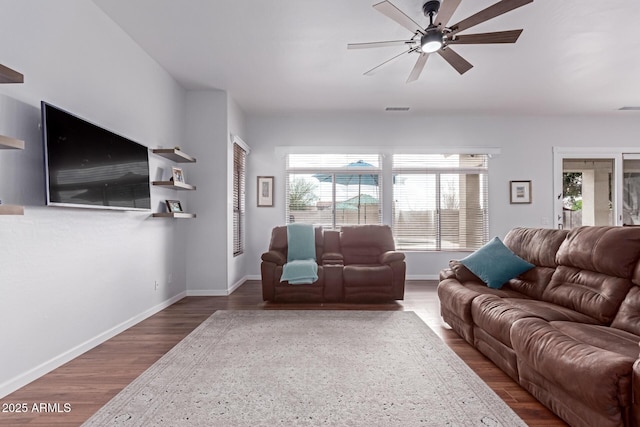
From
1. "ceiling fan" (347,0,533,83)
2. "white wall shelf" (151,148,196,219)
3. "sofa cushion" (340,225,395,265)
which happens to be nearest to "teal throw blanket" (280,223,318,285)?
"sofa cushion" (340,225,395,265)

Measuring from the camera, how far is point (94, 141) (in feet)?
9.28

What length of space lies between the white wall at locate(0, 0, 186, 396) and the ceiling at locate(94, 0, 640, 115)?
1.48ft

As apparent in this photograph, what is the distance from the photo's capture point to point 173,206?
4.36 meters

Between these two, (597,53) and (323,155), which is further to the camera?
(323,155)

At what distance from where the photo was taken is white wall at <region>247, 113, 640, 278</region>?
20.2 feet

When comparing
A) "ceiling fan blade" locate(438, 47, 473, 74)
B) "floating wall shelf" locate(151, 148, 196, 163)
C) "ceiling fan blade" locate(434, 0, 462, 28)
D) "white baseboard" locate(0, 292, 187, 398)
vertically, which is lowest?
"white baseboard" locate(0, 292, 187, 398)

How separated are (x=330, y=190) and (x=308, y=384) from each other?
423cm

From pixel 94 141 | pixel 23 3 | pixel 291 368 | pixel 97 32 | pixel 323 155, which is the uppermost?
pixel 97 32

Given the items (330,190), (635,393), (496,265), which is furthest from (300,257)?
(635,393)

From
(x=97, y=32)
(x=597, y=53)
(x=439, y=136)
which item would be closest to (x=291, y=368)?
(x=97, y=32)

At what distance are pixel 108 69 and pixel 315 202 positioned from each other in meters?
3.70

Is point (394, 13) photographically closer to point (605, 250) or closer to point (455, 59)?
point (455, 59)

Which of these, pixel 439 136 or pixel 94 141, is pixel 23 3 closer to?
pixel 94 141

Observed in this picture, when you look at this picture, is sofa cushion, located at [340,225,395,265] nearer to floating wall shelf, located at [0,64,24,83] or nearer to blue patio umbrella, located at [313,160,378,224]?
blue patio umbrella, located at [313,160,378,224]
